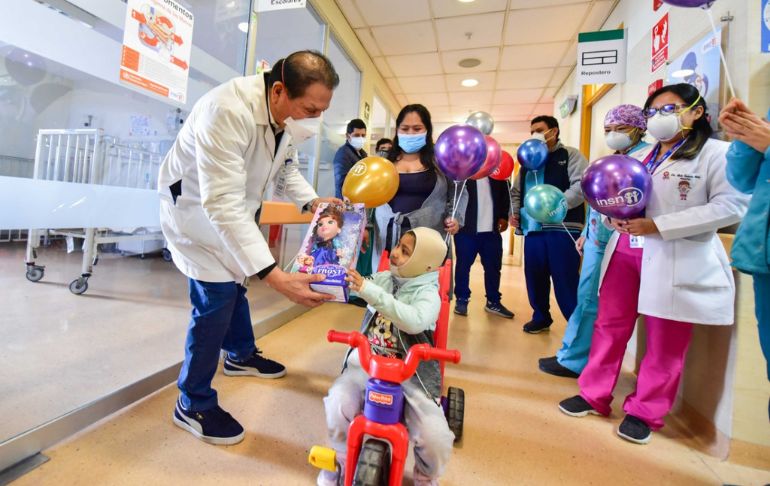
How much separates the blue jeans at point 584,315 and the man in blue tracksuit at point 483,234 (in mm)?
1103

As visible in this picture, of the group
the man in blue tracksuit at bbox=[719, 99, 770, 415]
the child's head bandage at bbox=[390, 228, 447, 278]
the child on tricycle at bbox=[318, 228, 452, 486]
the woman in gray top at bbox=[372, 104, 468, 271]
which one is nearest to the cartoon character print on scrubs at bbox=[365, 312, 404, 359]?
the child on tricycle at bbox=[318, 228, 452, 486]

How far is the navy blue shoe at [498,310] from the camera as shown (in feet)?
9.96

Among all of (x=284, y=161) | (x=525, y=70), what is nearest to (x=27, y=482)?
(x=284, y=161)

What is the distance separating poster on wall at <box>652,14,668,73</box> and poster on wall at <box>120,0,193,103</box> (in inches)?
96.1

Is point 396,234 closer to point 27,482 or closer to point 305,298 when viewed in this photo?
point 305,298

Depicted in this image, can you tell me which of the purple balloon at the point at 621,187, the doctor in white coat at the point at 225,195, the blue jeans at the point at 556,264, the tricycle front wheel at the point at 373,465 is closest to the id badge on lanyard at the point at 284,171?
the doctor in white coat at the point at 225,195

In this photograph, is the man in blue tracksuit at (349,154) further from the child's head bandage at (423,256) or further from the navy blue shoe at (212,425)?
the navy blue shoe at (212,425)

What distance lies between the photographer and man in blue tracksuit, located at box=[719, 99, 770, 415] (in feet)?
3.07

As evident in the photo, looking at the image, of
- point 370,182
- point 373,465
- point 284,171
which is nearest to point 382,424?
point 373,465

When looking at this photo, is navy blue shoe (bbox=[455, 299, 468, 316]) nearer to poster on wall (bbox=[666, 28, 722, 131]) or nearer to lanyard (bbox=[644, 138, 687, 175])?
lanyard (bbox=[644, 138, 687, 175])

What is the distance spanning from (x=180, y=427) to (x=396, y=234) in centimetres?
114

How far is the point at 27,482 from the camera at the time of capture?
1.00 m

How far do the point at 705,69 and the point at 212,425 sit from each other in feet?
7.81

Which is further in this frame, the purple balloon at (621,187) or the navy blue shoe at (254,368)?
the navy blue shoe at (254,368)
